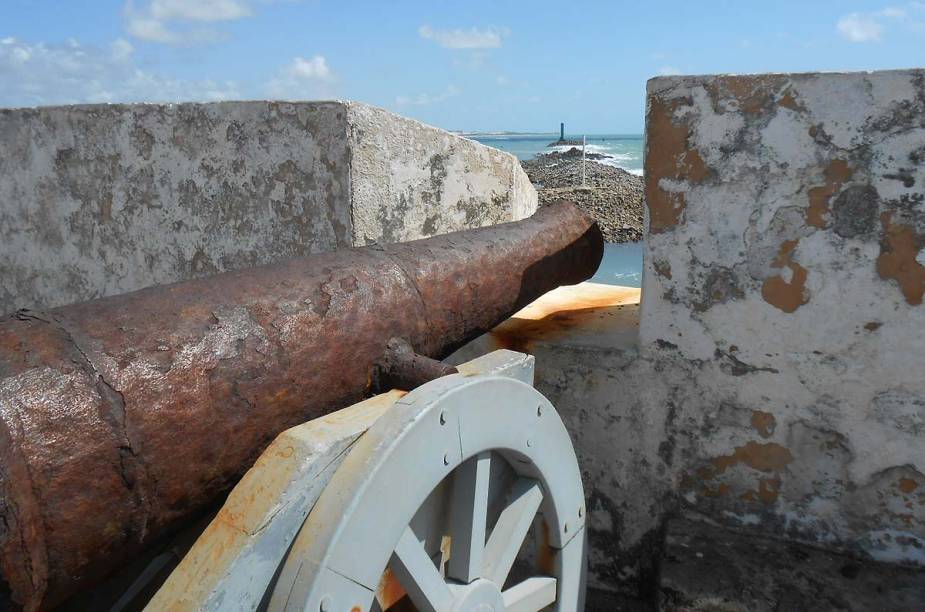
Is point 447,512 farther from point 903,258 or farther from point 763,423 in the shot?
point 903,258

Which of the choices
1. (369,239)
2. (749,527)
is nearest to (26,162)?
(369,239)

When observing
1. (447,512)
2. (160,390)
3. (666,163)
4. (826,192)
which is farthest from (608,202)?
(160,390)

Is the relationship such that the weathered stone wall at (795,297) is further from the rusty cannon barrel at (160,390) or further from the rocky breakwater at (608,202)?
the rocky breakwater at (608,202)

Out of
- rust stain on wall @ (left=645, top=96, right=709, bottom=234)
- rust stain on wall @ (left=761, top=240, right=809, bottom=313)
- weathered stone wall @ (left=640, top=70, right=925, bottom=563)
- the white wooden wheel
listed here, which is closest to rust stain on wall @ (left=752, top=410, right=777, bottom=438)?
weathered stone wall @ (left=640, top=70, right=925, bottom=563)

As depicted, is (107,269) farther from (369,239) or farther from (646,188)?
(646,188)

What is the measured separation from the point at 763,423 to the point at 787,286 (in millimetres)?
395

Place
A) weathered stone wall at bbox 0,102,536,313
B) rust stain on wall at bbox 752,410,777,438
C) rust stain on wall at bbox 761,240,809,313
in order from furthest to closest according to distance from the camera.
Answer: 1. weathered stone wall at bbox 0,102,536,313
2. rust stain on wall at bbox 752,410,777,438
3. rust stain on wall at bbox 761,240,809,313

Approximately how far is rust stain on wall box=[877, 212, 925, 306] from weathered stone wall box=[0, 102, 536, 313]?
1.42 meters

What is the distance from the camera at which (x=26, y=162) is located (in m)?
2.98

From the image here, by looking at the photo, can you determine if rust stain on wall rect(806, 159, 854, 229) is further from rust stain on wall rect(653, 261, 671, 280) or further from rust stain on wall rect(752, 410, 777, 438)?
rust stain on wall rect(752, 410, 777, 438)

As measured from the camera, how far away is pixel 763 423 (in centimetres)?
210

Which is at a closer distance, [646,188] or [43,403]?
[43,403]

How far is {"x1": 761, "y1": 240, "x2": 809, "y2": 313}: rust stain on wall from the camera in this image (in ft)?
6.53

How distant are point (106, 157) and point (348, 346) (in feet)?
6.28
